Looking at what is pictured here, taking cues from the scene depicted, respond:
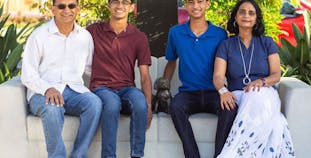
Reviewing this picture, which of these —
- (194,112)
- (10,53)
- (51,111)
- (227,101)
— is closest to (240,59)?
(227,101)

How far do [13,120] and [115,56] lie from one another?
0.94 metres

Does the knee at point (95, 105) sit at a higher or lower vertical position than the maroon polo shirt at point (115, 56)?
lower

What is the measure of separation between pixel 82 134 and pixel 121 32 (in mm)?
905

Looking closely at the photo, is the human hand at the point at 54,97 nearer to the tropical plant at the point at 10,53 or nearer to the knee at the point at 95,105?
the knee at the point at 95,105

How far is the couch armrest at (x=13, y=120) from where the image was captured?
13.5 ft

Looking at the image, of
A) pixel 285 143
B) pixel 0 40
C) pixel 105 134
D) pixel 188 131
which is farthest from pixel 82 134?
pixel 0 40

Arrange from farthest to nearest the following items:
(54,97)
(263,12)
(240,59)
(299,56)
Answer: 1. (263,12)
2. (299,56)
3. (240,59)
4. (54,97)

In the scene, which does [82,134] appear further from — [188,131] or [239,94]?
[239,94]

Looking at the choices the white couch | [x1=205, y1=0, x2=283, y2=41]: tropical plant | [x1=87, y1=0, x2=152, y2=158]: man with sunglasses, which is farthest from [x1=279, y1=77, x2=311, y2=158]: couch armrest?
[x1=205, y1=0, x2=283, y2=41]: tropical plant

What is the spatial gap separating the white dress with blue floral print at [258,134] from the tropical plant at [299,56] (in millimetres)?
1874

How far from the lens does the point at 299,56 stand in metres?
5.95

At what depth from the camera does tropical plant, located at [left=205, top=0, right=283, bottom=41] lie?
629cm

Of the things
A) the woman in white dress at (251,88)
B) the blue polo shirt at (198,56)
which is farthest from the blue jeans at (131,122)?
the woman in white dress at (251,88)

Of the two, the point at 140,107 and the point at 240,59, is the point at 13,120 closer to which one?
the point at 140,107
